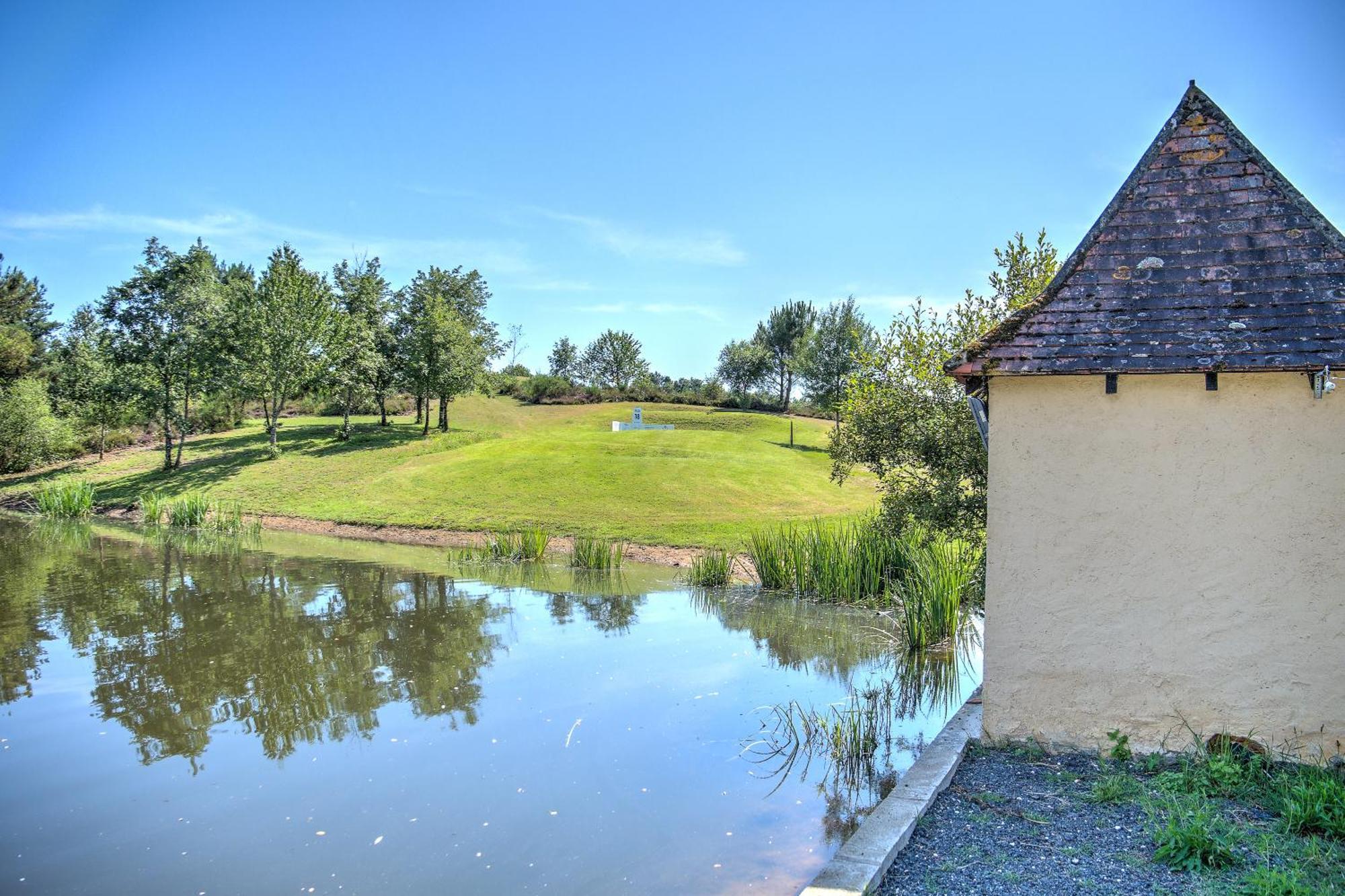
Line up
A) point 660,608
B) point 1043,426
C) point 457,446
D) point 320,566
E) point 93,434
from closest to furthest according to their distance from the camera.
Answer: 1. point 1043,426
2. point 660,608
3. point 320,566
4. point 457,446
5. point 93,434

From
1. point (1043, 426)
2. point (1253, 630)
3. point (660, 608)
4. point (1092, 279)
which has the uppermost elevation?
point (1092, 279)

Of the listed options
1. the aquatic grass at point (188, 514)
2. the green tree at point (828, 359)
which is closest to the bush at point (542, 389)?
the green tree at point (828, 359)

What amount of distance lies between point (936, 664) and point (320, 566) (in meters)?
14.2

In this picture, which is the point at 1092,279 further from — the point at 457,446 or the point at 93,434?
the point at 93,434

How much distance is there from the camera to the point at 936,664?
36.3 ft

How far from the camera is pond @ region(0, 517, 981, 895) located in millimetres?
5898

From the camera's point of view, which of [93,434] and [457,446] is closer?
[457,446]

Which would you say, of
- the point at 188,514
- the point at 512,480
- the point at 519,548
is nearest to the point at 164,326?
the point at 188,514

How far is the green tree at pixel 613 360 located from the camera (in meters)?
71.6

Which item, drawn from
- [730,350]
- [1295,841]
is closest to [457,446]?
[1295,841]

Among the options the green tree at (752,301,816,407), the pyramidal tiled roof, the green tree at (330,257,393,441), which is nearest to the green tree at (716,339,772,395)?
the green tree at (752,301,816,407)

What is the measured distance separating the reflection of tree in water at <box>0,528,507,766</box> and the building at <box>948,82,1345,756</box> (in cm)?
597

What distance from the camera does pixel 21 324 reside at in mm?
50875

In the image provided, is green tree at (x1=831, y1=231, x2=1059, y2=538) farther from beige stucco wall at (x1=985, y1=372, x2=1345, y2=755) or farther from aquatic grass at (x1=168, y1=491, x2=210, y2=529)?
aquatic grass at (x1=168, y1=491, x2=210, y2=529)
